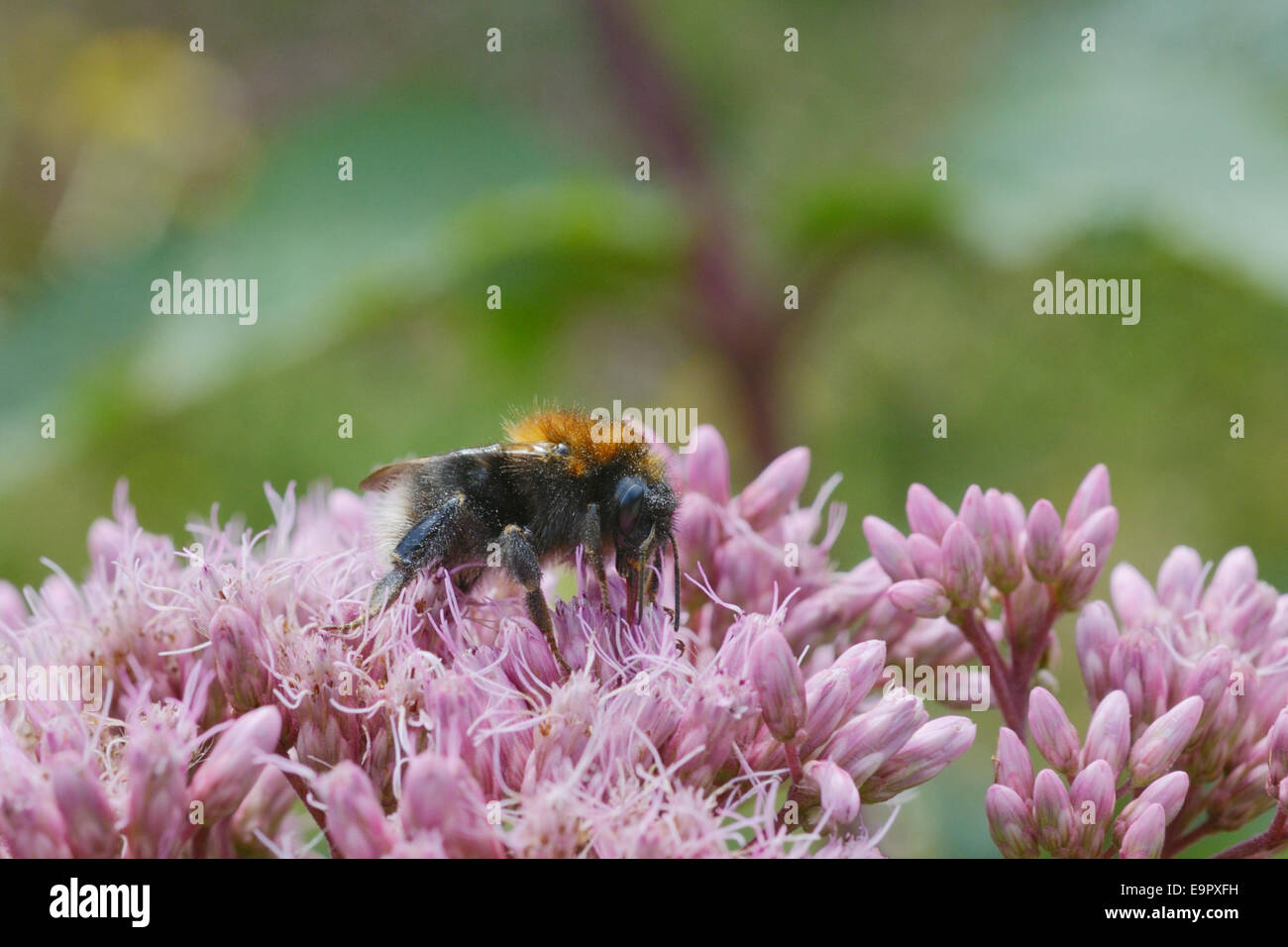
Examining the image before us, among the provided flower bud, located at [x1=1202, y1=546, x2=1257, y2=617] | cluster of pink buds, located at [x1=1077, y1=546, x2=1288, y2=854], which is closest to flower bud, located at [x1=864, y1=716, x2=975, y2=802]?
cluster of pink buds, located at [x1=1077, y1=546, x2=1288, y2=854]

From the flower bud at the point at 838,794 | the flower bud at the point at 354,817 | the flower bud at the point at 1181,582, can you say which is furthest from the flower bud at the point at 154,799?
the flower bud at the point at 1181,582

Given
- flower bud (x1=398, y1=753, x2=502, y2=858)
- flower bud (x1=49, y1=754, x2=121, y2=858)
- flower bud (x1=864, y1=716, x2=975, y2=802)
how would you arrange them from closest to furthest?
flower bud (x1=398, y1=753, x2=502, y2=858) → flower bud (x1=49, y1=754, x2=121, y2=858) → flower bud (x1=864, y1=716, x2=975, y2=802)

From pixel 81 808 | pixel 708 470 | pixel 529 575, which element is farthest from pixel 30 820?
pixel 708 470

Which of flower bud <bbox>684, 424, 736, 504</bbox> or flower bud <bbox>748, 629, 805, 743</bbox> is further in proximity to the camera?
flower bud <bbox>684, 424, 736, 504</bbox>

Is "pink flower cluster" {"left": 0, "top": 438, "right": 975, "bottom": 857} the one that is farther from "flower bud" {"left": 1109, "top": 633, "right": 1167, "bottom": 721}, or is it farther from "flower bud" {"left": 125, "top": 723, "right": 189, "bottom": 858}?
"flower bud" {"left": 1109, "top": 633, "right": 1167, "bottom": 721}
